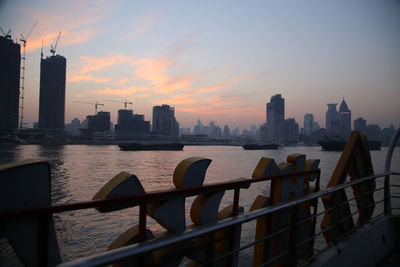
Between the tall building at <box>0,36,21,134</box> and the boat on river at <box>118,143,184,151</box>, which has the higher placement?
the tall building at <box>0,36,21,134</box>

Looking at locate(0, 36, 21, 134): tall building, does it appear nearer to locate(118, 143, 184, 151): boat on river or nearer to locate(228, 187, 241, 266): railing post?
locate(118, 143, 184, 151): boat on river

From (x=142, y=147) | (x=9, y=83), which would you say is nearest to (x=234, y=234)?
(x=142, y=147)

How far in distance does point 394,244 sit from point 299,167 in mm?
2946

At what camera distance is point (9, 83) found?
144 m

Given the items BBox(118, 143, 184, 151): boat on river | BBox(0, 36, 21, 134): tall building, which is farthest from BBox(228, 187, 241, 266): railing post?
BBox(0, 36, 21, 134): tall building

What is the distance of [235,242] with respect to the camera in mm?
2795

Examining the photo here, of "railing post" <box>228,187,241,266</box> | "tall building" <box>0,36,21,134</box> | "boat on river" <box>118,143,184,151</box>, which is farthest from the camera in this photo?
"tall building" <box>0,36,21,134</box>

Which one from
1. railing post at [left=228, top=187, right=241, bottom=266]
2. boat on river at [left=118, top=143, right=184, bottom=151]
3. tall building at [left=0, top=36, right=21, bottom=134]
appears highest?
tall building at [left=0, top=36, right=21, bottom=134]

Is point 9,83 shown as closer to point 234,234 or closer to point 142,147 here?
point 142,147

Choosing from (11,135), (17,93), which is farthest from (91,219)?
(17,93)

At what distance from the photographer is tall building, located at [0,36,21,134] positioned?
445ft

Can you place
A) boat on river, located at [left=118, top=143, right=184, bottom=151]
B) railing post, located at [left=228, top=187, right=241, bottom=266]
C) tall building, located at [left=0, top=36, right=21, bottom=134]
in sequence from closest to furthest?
railing post, located at [left=228, top=187, right=241, bottom=266] < boat on river, located at [left=118, top=143, right=184, bottom=151] < tall building, located at [left=0, top=36, right=21, bottom=134]

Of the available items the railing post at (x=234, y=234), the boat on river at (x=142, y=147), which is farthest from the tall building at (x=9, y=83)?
the railing post at (x=234, y=234)

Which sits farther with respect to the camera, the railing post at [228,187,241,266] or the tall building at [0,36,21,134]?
the tall building at [0,36,21,134]
